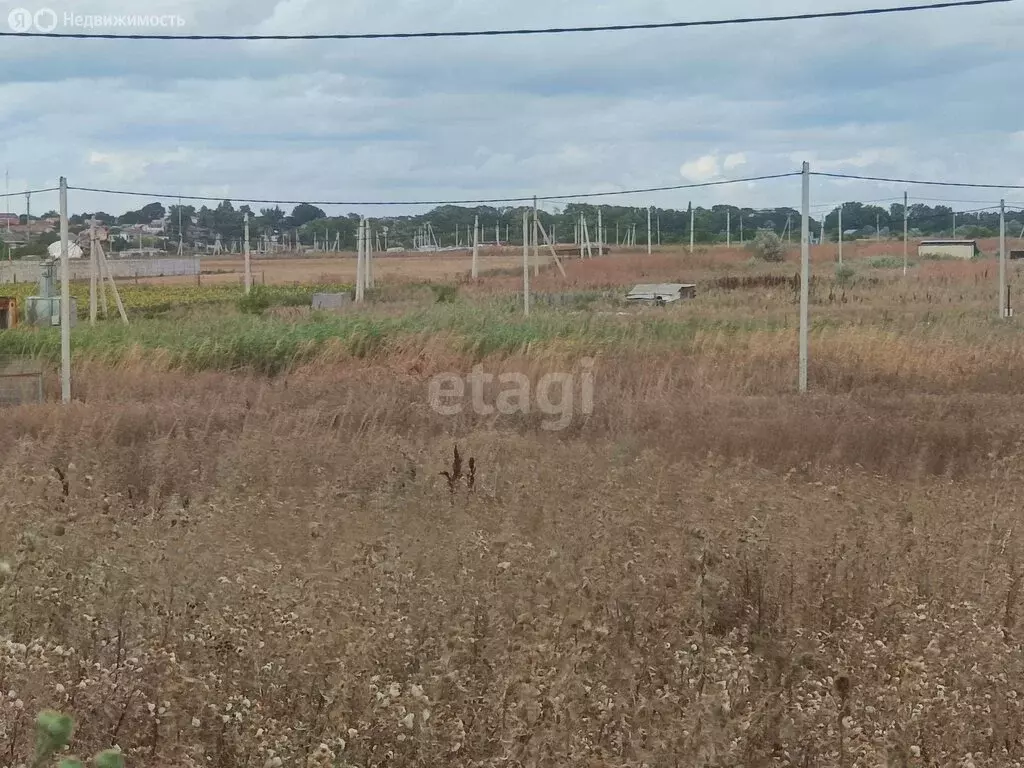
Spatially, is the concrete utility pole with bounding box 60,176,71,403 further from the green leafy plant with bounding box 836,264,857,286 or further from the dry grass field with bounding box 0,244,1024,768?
the green leafy plant with bounding box 836,264,857,286

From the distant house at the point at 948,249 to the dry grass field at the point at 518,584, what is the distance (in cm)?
6452

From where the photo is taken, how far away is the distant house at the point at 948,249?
7300 cm

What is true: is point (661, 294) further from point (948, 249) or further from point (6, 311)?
point (948, 249)

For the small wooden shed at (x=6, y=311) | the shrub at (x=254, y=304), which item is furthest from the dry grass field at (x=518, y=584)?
the shrub at (x=254, y=304)

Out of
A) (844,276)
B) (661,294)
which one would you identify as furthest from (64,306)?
(844,276)

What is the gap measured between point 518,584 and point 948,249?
7624 centimetres

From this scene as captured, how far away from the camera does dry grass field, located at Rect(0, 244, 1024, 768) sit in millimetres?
3814

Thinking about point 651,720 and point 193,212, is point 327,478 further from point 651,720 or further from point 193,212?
point 193,212

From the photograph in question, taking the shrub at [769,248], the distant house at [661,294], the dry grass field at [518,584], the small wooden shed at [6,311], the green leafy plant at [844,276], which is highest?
the shrub at [769,248]

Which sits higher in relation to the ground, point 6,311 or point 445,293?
point 445,293

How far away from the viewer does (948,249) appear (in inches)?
2958

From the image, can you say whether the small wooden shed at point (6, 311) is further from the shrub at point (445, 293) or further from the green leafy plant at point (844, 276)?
the green leafy plant at point (844, 276)

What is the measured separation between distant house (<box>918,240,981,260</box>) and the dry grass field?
6452 centimetres

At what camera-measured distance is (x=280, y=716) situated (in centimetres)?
396
